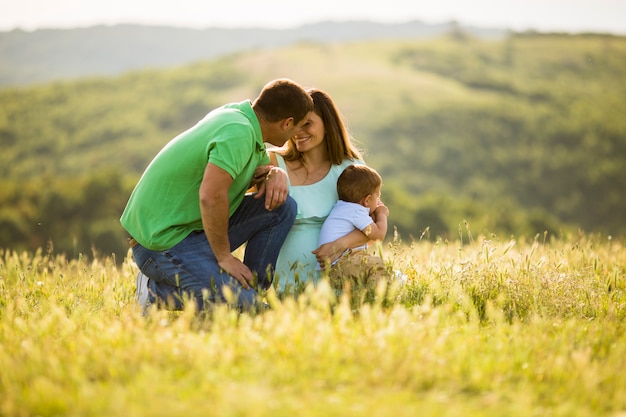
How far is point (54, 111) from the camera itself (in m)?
96.4

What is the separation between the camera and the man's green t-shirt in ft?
16.0

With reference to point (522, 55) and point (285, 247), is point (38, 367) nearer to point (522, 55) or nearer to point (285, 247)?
point (285, 247)

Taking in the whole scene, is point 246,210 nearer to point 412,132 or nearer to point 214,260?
point 214,260

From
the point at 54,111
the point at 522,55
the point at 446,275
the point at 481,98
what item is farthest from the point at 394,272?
the point at 522,55

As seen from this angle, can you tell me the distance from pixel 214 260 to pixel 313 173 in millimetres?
1476

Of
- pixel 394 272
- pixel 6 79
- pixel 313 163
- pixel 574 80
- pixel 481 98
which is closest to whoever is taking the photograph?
pixel 394 272

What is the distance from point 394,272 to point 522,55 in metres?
119

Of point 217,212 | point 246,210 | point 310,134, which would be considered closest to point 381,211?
point 310,134

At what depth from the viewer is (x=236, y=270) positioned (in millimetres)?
4941

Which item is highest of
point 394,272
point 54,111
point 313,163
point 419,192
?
point 313,163

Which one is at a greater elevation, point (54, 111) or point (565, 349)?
point (565, 349)

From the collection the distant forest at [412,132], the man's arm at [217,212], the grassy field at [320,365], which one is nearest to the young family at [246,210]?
the man's arm at [217,212]

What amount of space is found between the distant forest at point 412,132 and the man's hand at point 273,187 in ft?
154

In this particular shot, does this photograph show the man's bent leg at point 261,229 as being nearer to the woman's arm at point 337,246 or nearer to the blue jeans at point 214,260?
the blue jeans at point 214,260
